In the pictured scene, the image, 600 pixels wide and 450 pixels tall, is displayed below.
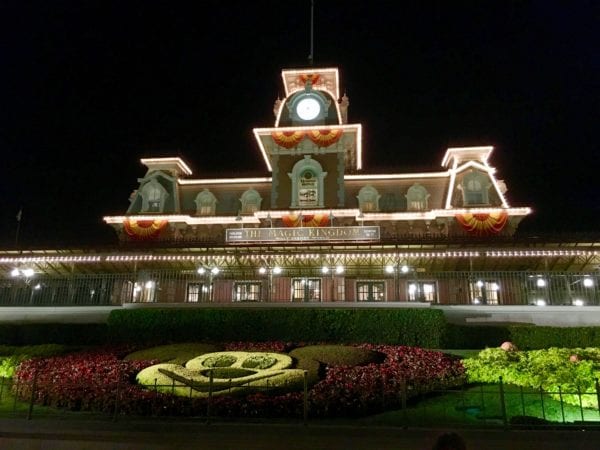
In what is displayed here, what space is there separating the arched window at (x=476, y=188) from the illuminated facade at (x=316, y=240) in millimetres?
82

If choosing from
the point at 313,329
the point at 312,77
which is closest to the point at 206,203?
the point at 312,77

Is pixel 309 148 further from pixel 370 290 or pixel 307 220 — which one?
pixel 370 290

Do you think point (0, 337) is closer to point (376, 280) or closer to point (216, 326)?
point (216, 326)

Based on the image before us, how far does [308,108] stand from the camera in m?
39.0

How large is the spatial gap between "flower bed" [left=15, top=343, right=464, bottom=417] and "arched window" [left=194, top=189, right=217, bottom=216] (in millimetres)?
23175

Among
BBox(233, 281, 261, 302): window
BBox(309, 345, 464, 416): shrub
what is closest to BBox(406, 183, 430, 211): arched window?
BBox(233, 281, 261, 302): window

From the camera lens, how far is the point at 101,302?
25031 mm

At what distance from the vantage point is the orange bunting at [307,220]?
115ft

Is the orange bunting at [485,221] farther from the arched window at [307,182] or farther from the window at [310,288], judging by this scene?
the window at [310,288]

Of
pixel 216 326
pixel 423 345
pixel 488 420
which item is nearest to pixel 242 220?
pixel 216 326

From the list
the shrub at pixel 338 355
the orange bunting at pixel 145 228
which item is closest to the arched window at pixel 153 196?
the orange bunting at pixel 145 228

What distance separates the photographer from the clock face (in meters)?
38.8

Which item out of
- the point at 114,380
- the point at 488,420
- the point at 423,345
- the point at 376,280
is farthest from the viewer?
the point at 376,280

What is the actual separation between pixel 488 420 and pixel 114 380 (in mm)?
10038
